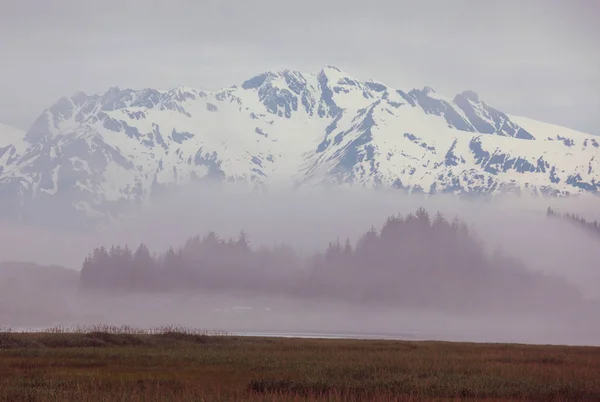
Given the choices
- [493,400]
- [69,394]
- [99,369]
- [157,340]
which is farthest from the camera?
[157,340]

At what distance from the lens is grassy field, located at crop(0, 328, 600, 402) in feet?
205

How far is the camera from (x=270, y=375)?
76.9 m

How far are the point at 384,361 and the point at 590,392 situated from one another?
1092 inches

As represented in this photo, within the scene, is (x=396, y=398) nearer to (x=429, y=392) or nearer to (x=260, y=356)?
(x=429, y=392)

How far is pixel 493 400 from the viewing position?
2520 inches

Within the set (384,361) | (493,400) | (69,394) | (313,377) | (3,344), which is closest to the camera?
(69,394)

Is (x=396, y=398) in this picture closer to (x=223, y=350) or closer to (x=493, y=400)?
(x=493, y=400)

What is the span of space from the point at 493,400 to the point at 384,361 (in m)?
28.1

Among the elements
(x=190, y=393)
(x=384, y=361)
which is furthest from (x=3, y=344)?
(x=190, y=393)

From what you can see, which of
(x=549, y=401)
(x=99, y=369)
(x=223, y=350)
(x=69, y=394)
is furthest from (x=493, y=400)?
(x=223, y=350)

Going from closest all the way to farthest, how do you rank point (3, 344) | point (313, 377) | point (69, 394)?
point (69, 394) < point (313, 377) < point (3, 344)

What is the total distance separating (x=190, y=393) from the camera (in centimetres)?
6100

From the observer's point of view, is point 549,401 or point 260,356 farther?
point 260,356

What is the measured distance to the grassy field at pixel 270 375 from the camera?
6234 centimetres
